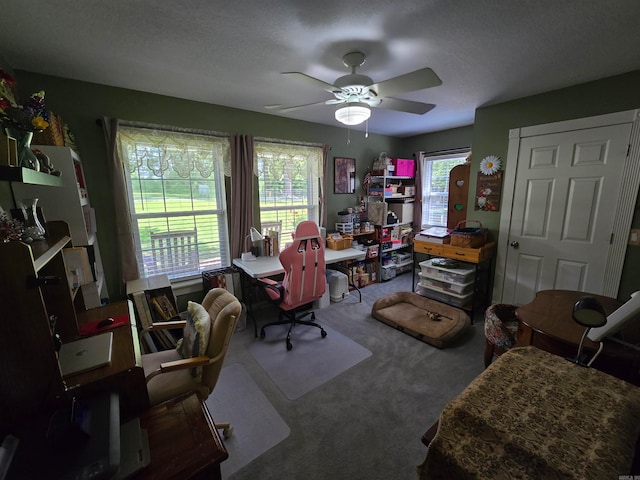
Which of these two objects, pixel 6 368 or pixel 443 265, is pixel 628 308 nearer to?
pixel 6 368

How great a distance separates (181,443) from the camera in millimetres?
→ 960

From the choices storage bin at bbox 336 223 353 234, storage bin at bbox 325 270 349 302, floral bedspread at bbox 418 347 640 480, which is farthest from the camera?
storage bin at bbox 336 223 353 234

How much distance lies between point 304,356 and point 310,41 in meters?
2.44

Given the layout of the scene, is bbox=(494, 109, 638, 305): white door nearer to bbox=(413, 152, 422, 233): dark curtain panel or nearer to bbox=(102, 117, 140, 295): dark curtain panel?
bbox=(413, 152, 422, 233): dark curtain panel

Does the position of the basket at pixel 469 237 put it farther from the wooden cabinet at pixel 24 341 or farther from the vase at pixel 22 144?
the vase at pixel 22 144

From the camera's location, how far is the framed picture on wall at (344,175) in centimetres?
398

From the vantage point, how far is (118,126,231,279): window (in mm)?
2574

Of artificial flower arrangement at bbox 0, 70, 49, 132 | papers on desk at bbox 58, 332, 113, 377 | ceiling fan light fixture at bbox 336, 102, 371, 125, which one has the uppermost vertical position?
ceiling fan light fixture at bbox 336, 102, 371, 125

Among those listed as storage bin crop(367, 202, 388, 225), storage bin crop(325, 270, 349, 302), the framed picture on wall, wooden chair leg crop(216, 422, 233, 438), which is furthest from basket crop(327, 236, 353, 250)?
wooden chair leg crop(216, 422, 233, 438)

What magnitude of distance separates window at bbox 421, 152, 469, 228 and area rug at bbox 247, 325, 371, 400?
2873 mm

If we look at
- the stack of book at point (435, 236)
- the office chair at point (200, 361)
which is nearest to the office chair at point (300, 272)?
the office chair at point (200, 361)

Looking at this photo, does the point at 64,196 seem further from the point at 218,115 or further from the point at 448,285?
the point at 448,285

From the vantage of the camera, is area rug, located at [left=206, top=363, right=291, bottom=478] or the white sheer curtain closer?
area rug, located at [left=206, top=363, right=291, bottom=478]

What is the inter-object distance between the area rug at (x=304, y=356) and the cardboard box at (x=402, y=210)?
2.38 meters
